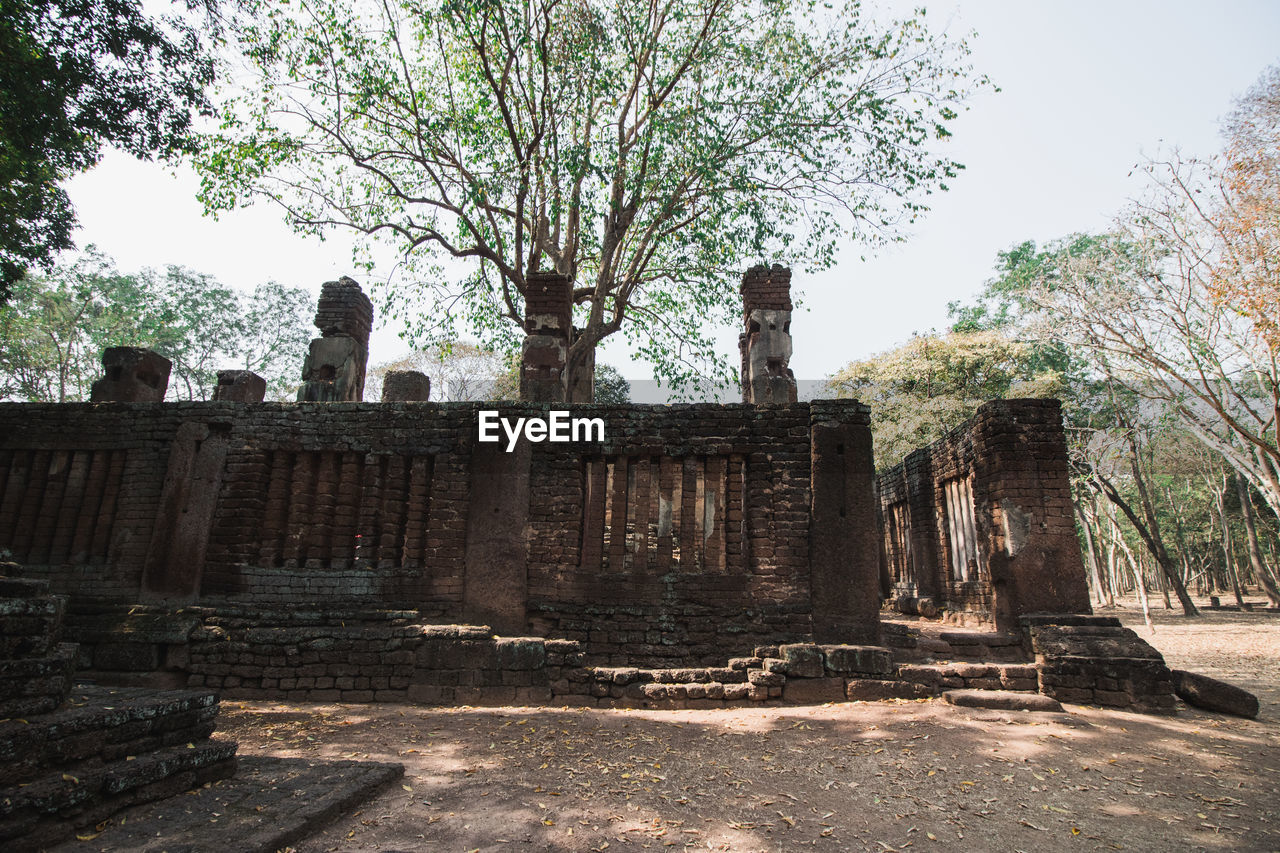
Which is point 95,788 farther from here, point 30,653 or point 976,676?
point 976,676

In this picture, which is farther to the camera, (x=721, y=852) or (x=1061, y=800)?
(x=1061, y=800)

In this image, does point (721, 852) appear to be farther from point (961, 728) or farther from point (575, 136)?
point (575, 136)

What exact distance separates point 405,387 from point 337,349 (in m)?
1.06

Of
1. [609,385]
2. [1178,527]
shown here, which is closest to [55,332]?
[609,385]

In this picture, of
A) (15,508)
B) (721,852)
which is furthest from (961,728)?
(15,508)

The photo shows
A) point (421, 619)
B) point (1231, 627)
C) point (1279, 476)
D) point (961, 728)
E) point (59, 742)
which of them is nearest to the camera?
point (59, 742)

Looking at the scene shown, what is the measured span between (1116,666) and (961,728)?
1.92m

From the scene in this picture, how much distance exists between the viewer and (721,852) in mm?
3275

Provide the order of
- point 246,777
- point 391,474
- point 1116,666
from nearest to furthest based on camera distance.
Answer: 1. point 246,777
2. point 1116,666
3. point 391,474

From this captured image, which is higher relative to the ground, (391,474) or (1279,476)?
(1279,476)

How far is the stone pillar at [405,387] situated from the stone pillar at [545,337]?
1.42 meters

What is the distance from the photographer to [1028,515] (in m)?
6.76

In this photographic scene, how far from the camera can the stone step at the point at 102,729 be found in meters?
2.94

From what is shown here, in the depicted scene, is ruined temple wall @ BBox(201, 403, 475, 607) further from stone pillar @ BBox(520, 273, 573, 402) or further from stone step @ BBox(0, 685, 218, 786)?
stone step @ BBox(0, 685, 218, 786)
